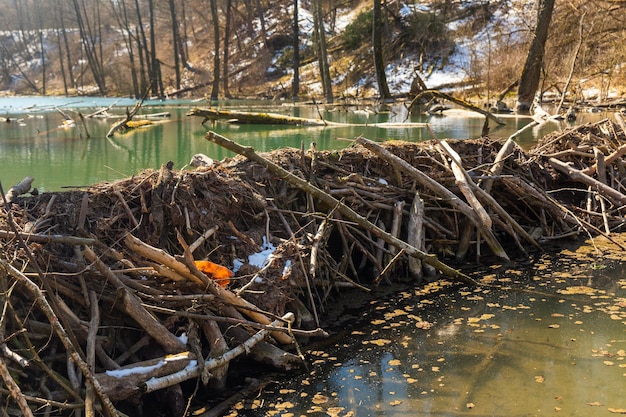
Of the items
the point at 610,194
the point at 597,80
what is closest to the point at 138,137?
the point at 610,194

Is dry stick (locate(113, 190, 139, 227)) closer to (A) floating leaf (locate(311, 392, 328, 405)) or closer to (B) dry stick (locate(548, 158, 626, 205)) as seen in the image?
(A) floating leaf (locate(311, 392, 328, 405))

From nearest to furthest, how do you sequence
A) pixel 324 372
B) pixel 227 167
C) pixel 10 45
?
pixel 324 372, pixel 227 167, pixel 10 45

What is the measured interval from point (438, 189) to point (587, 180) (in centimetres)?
297

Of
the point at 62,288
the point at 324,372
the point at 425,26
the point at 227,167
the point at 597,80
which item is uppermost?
the point at 425,26

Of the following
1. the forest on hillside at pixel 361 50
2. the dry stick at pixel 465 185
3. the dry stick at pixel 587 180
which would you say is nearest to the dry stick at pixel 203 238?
the dry stick at pixel 465 185

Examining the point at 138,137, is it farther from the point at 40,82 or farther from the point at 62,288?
the point at 40,82

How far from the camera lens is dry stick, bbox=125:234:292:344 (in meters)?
4.41

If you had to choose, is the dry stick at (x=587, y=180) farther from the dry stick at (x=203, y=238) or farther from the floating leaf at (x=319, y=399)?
the floating leaf at (x=319, y=399)

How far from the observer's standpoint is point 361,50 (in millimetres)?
45719

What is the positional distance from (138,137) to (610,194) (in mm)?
15500

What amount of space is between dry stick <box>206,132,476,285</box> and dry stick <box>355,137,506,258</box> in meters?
1.06

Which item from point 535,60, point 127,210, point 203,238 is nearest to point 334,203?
point 203,238

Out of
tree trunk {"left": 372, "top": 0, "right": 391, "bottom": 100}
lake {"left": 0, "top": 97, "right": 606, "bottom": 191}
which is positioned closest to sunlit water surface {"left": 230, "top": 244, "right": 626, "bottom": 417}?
lake {"left": 0, "top": 97, "right": 606, "bottom": 191}

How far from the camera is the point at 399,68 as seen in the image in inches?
1667
